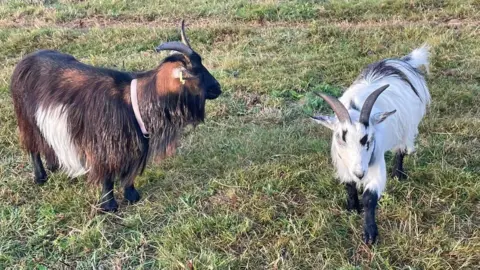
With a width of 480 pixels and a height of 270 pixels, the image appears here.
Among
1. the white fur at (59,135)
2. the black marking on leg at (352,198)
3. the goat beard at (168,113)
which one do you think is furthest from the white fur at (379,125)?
the white fur at (59,135)

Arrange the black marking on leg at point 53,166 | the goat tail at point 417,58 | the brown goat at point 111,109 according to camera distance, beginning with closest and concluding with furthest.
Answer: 1. the brown goat at point 111,109
2. the black marking on leg at point 53,166
3. the goat tail at point 417,58

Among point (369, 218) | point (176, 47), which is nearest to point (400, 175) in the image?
point (369, 218)

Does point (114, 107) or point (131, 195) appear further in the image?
point (131, 195)

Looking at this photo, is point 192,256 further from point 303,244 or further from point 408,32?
point 408,32

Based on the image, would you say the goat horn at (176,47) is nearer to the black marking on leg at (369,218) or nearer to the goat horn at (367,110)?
the goat horn at (367,110)

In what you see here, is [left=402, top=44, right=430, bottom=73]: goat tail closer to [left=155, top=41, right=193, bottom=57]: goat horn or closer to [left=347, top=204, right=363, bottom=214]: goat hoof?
[left=347, top=204, right=363, bottom=214]: goat hoof

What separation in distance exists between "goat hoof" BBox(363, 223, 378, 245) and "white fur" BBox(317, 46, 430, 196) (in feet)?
0.81

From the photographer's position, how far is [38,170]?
4578 mm

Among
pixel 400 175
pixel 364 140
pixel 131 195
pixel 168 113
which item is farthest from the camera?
pixel 400 175

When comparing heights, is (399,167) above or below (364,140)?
below

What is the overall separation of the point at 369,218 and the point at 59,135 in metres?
2.50

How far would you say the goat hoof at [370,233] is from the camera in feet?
11.8

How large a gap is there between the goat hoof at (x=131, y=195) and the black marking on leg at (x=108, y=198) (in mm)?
126

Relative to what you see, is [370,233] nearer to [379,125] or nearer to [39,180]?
[379,125]
